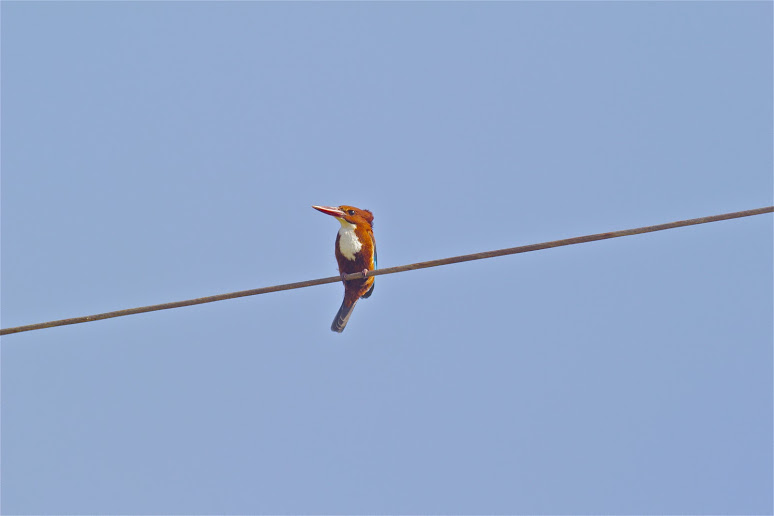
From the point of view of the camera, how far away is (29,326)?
5312mm

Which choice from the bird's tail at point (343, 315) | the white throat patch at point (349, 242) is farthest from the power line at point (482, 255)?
the bird's tail at point (343, 315)

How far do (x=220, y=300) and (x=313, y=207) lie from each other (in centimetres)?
364

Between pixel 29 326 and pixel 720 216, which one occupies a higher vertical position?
pixel 720 216

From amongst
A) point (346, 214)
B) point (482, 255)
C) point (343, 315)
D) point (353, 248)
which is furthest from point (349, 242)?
point (482, 255)

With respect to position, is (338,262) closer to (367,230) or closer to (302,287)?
(367,230)

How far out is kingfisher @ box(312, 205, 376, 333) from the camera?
29.3 feet

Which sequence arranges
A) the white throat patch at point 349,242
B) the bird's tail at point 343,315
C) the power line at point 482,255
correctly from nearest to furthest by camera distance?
the power line at point 482,255
the white throat patch at point 349,242
the bird's tail at point 343,315

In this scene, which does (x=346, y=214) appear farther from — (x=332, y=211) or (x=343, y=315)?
(x=343, y=315)

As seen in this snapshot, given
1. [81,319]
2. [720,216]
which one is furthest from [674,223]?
[81,319]

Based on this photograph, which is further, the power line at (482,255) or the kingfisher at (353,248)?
the kingfisher at (353,248)

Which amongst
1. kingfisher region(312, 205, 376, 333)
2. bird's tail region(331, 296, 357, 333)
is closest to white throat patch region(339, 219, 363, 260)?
kingfisher region(312, 205, 376, 333)

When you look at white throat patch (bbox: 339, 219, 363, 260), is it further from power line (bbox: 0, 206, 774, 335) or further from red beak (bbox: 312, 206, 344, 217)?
power line (bbox: 0, 206, 774, 335)

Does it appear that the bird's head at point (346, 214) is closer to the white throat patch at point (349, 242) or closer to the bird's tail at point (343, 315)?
the white throat patch at point (349, 242)

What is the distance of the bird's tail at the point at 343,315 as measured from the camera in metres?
9.21
